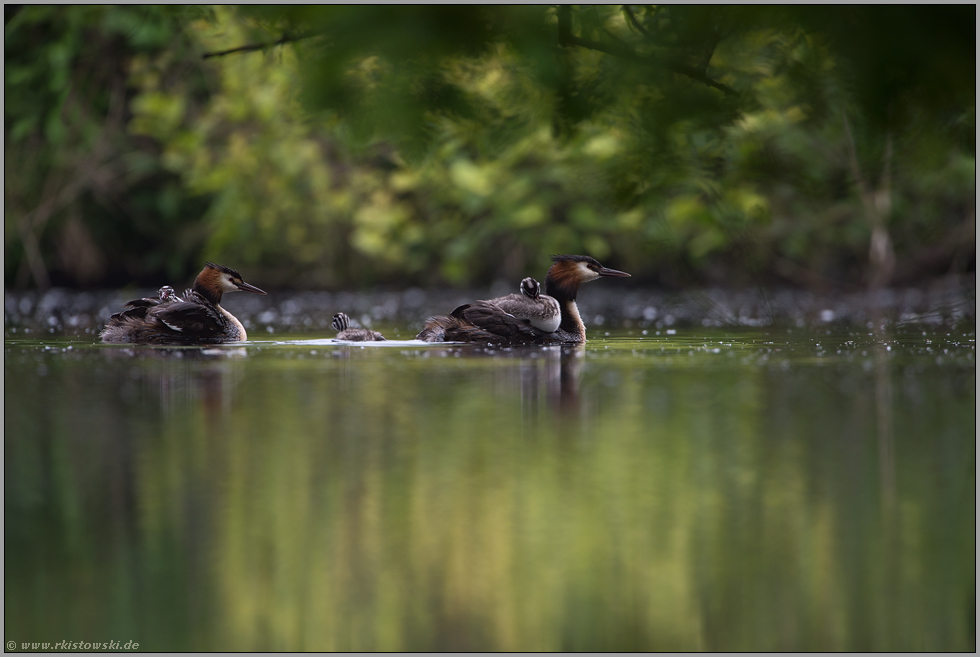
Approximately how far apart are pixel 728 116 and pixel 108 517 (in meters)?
1.98

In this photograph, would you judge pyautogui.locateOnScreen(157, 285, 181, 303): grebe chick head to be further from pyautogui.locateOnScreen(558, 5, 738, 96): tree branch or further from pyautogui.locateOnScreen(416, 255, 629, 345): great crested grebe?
pyautogui.locateOnScreen(558, 5, 738, 96): tree branch

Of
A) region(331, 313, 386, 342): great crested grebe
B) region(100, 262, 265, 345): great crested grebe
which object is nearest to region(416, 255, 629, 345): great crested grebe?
region(331, 313, 386, 342): great crested grebe

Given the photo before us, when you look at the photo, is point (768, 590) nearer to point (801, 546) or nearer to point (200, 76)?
point (801, 546)

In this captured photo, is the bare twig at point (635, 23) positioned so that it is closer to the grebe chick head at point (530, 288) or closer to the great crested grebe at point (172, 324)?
the grebe chick head at point (530, 288)

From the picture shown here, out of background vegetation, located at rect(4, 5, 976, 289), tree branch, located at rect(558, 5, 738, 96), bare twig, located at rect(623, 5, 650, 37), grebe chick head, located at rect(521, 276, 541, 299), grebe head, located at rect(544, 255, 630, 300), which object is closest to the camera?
background vegetation, located at rect(4, 5, 976, 289)

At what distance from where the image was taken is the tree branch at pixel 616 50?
3.09 meters

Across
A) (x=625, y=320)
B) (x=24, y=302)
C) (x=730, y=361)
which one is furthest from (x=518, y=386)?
(x=24, y=302)

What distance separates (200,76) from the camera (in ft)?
63.8

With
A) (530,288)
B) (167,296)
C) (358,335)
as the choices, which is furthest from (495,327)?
(167,296)

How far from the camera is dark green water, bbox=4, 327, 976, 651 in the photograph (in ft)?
8.91

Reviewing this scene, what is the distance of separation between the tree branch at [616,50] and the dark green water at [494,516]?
3.83 feet

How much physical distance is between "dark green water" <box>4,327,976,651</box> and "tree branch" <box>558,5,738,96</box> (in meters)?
1.17

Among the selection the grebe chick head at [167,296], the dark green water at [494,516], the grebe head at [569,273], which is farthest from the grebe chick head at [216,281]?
the dark green water at [494,516]

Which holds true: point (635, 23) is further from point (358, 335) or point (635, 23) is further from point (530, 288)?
point (358, 335)
